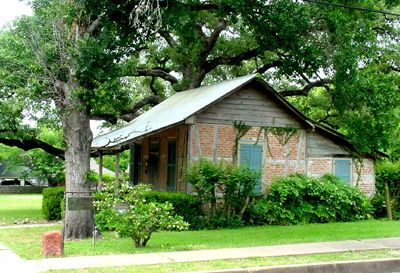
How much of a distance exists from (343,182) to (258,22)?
8.14 meters

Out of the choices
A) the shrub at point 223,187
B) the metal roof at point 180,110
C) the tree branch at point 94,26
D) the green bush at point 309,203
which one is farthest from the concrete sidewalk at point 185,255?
the tree branch at point 94,26

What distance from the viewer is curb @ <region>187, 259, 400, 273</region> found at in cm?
1023

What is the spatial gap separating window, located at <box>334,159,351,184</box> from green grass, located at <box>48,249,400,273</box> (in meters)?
9.00

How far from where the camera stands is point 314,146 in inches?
835

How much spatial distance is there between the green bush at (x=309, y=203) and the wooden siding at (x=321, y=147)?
3.25ft

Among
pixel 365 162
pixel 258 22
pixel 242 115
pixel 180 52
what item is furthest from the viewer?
pixel 180 52

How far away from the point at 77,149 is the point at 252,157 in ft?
23.1

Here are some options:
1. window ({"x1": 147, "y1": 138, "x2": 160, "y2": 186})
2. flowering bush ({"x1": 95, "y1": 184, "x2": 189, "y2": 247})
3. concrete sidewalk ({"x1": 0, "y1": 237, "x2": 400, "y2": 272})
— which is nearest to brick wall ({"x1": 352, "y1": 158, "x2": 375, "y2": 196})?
window ({"x1": 147, "y1": 138, "x2": 160, "y2": 186})

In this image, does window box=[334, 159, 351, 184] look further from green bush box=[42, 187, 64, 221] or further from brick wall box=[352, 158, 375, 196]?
green bush box=[42, 187, 64, 221]

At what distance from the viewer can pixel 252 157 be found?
792 inches

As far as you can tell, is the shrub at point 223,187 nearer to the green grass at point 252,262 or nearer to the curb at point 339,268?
the green grass at point 252,262

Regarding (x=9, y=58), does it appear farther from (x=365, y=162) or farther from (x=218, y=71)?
(x=218, y=71)

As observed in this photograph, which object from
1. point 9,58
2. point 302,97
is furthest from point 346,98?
point 302,97

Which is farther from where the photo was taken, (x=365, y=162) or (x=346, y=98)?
(x=365, y=162)
